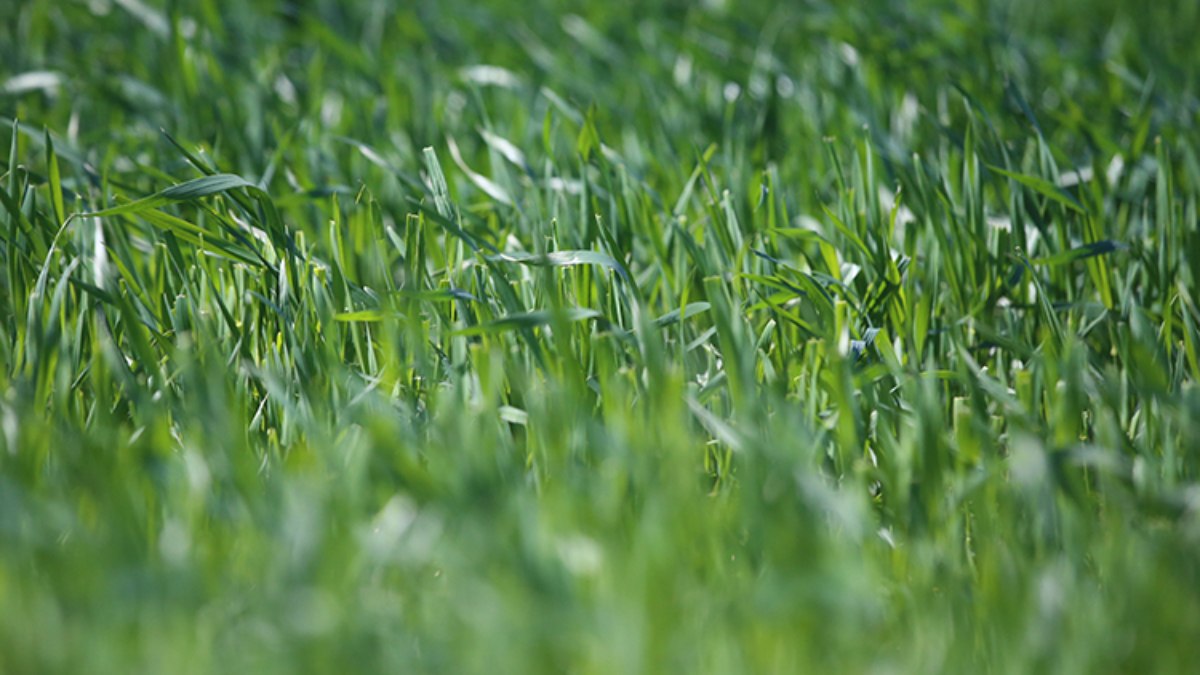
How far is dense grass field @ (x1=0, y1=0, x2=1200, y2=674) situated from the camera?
88cm

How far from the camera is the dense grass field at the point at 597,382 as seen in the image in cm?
88

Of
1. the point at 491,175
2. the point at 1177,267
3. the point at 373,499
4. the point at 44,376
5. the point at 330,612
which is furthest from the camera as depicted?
the point at 491,175

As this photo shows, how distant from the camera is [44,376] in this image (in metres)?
1.21

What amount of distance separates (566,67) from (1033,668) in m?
2.17

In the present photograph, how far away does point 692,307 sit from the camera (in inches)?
55.6

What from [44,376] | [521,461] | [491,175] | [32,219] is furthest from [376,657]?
[491,175]

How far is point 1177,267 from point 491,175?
4.26 feet

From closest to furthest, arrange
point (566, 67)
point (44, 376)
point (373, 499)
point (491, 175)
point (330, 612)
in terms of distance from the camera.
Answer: point (330, 612), point (373, 499), point (44, 376), point (491, 175), point (566, 67)

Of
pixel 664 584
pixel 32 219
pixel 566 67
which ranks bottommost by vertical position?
pixel 664 584

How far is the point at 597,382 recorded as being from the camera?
4.31 feet

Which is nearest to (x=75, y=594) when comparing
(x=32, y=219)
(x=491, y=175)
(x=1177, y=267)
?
(x=32, y=219)

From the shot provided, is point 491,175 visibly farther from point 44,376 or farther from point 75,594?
point 75,594

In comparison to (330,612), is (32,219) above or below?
above

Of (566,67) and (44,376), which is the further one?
(566,67)
